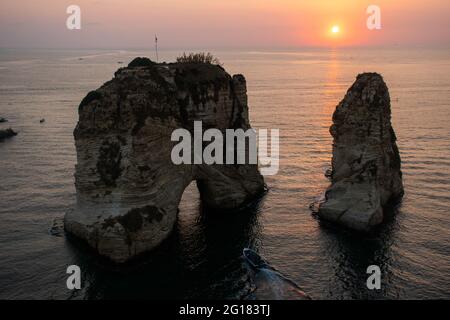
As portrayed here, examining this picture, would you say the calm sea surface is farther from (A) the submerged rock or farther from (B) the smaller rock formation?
(B) the smaller rock formation

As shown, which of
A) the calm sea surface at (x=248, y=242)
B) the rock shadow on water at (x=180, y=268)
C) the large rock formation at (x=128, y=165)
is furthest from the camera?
the large rock formation at (x=128, y=165)

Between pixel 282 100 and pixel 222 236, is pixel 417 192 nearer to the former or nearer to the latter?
pixel 222 236

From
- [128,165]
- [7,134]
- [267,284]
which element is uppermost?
[7,134]

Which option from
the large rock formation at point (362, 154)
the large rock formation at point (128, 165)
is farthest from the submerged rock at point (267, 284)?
the large rock formation at point (362, 154)

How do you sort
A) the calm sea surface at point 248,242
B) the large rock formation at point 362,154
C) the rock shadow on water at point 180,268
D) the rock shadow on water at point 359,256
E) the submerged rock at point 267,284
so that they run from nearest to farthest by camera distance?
the submerged rock at point 267,284
the rock shadow on water at point 180,268
the rock shadow on water at point 359,256
the calm sea surface at point 248,242
the large rock formation at point 362,154

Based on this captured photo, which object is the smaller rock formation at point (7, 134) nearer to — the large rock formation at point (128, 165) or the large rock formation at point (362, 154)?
the large rock formation at point (128, 165)

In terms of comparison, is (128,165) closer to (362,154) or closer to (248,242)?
(248,242)

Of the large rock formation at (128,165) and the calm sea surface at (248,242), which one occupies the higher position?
the large rock formation at (128,165)

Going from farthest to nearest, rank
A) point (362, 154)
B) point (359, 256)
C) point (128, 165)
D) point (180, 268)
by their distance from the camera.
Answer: point (362, 154), point (359, 256), point (128, 165), point (180, 268)

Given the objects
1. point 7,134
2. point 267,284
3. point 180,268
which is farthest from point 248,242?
point 7,134

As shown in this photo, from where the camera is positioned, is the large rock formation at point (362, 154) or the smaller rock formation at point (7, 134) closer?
the large rock formation at point (362, 154)
